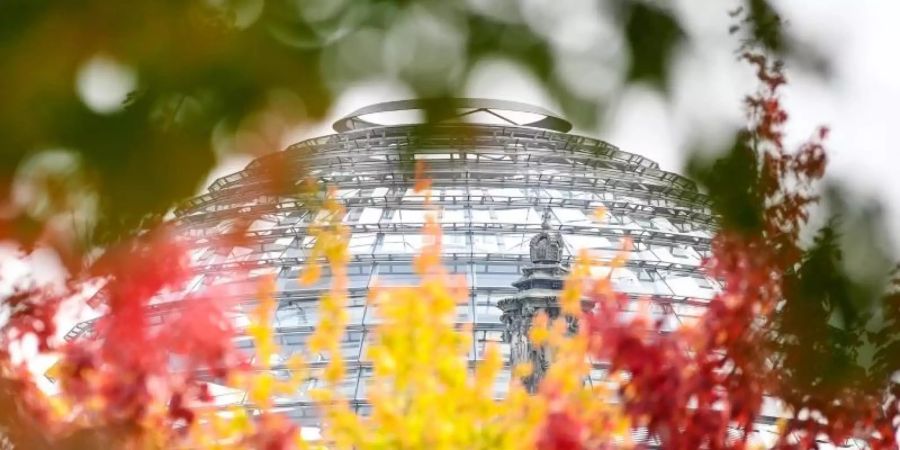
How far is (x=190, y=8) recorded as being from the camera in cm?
136

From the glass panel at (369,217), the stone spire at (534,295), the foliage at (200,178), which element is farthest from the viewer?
the glass panel at (369,217)

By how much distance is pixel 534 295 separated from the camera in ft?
68.9

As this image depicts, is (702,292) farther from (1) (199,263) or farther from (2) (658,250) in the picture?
(1) (199,263)

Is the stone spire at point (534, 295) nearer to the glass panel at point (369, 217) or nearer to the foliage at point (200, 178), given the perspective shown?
the glass panel at point (369, 217)

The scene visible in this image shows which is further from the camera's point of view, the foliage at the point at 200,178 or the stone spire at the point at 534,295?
the stone spire at the point at 534,295

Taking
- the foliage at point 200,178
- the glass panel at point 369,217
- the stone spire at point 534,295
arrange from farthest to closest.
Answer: the glass panel at point 369,217 → the stone spire at point 534,295 → the foliage at point 200,178

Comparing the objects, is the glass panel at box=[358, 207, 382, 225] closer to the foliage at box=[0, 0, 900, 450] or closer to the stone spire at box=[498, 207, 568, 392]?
the stone spire at box=[498, 207, 568, 392]

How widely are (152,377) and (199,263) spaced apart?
553 mm

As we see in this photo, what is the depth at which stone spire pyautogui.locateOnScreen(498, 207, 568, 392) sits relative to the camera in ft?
67.6

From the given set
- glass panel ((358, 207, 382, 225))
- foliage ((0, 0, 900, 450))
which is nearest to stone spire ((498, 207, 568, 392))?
glass panel ((358, 207, 382, 225))

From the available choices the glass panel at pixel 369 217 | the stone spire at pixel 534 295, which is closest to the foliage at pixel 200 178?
the stone spire at pixel 534 295

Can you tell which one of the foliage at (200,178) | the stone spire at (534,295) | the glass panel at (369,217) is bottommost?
the foliage at (200,178)

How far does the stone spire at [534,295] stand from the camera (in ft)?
67.6

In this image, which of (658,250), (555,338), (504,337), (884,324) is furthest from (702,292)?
(884,324)
